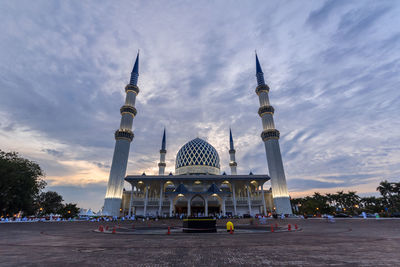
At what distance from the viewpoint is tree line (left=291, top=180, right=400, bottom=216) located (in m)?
50.8

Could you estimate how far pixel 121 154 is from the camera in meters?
46.8

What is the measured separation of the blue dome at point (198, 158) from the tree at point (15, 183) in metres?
34.2

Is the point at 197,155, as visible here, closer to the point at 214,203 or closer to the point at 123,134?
the point at 214,203

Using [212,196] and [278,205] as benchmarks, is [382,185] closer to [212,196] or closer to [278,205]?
[278,205]

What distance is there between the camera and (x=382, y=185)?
52.5 meters

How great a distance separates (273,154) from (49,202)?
213 ft

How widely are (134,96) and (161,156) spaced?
2278 centimetres

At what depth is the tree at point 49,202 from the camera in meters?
59.8

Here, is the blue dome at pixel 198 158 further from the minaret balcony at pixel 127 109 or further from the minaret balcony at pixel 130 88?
the minaret balcony at pixel 130 88

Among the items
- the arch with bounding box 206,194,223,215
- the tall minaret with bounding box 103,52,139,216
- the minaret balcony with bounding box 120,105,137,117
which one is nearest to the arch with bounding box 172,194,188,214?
the arch with bounding box 206,194,223,215

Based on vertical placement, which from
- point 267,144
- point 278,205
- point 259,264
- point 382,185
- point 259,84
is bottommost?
point 259,264

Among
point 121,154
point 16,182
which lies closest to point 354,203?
point 121,154

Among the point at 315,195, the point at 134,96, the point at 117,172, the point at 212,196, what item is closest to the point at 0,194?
the point at 117,172

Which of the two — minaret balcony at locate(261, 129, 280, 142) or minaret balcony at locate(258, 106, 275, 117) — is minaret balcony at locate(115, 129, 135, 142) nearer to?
minaret balcony at locate(261, 129, 280, 142)
